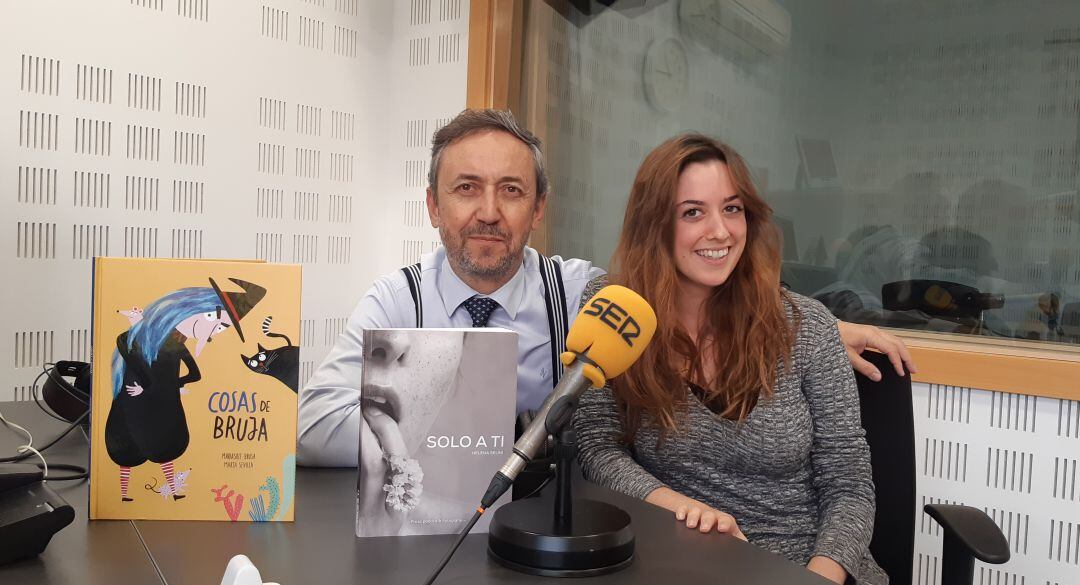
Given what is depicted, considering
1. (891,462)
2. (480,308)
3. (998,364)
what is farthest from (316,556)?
(998,364)

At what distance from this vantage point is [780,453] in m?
1.62

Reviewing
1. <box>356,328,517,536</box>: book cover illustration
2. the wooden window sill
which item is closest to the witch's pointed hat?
<box>356,328,517,536</box>: book cover illustration

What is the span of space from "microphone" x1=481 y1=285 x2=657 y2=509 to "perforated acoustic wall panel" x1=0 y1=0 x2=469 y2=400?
2.01 meters

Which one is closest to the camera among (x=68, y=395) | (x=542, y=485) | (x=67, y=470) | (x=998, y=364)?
(x=542, y=485)

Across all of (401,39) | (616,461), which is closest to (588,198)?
(401,39)

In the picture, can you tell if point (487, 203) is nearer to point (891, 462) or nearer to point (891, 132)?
point (891, 462)

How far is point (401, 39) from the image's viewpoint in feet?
10.9

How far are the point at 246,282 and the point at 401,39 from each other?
249cm

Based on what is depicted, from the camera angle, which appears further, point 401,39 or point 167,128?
point 401,39

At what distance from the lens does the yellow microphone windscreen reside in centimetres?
95

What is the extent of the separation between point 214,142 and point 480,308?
1438 mm

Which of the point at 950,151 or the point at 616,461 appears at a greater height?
the point at 950,151

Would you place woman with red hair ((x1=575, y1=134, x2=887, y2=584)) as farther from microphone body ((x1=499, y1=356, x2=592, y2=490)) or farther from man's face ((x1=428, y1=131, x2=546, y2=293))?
microphone body ((x1=499, y1=356, x2=592, y2=490))

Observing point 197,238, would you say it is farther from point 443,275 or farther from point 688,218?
point 688,218
